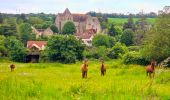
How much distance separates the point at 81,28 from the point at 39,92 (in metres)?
123

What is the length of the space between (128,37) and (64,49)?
112 ft

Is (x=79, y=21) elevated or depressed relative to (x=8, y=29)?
depressed

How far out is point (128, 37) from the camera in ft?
317

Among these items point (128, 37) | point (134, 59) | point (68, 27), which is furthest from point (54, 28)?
point (134, 59)

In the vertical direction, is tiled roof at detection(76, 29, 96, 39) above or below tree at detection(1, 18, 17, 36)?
below

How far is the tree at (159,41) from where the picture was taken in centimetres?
4169

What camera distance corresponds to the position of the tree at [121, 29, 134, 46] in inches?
3785

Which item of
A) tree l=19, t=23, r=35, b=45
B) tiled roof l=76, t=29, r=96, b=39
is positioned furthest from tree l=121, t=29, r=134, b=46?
tree l=19, t=23, r=35, b=45

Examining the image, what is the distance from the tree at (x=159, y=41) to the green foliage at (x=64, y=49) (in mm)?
20321

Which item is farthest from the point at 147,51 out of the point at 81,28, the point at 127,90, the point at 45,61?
the point at 81,28

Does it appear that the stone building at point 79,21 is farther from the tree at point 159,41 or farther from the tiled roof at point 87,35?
the tree at point 159,41

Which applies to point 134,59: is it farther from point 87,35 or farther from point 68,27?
point 68,27

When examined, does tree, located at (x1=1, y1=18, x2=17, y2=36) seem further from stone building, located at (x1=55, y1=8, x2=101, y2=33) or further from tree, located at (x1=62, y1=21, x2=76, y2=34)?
stone building, located at (x1=55, y1=8, x2=101, y2=33)

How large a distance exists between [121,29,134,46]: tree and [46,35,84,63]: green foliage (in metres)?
30.9
